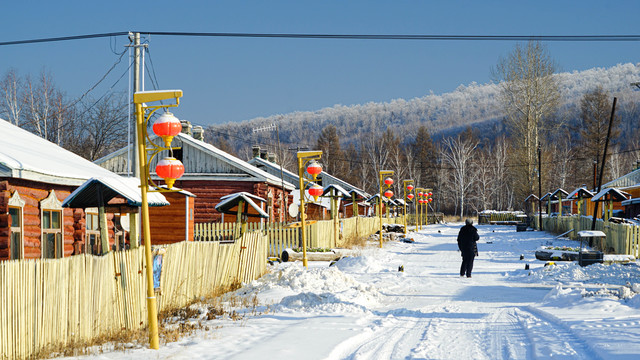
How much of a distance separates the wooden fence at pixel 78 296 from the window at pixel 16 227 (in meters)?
3.59

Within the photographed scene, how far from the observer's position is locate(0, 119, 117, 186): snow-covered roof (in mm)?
11914

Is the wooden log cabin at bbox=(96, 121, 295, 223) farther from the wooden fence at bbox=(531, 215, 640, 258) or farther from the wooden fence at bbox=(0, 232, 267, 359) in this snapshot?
the wooden fence at bbox=(0, 232, 267, 359)

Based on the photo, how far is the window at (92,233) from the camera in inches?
665

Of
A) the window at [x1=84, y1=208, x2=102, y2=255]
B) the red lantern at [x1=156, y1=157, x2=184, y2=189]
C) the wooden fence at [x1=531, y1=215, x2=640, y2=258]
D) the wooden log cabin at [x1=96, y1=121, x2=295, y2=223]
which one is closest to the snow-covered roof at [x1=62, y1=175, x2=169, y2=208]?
the red lantern at [x1=156, y1=157, x2=184, y2=189]

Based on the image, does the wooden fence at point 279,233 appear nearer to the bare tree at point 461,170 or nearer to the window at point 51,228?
the window at point 51,228

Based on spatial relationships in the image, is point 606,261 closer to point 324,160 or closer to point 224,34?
point 224,34

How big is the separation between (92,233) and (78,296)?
31.4 feet

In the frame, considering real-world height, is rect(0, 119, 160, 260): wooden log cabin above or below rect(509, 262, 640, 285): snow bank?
above

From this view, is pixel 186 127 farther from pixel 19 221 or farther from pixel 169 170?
pixel 169 170

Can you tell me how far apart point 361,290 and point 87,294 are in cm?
616

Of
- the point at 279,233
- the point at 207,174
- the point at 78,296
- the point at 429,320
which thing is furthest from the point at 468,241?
the point at 207,174

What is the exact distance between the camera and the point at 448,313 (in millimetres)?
11203

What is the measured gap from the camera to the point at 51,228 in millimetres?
14609

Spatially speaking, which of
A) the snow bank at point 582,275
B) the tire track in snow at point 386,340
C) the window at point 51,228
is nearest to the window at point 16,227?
the window at point 51,228
